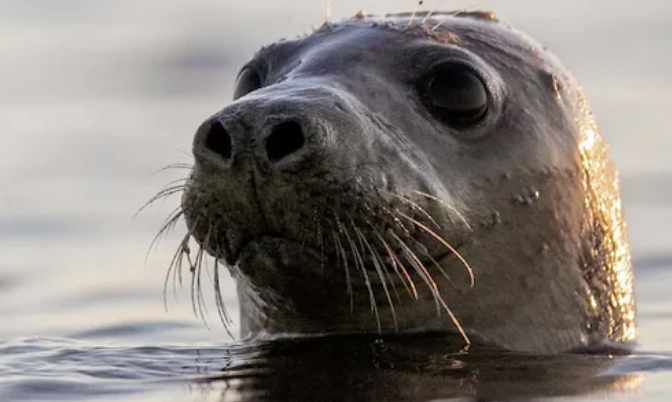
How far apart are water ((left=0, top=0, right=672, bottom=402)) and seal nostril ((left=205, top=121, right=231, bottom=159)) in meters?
Result: 0.77

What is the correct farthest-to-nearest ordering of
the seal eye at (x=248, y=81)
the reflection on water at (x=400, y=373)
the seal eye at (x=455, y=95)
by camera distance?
the seal eye at (x=248, y=81)
the seal eye at (x=455, y=95)
the reflection on water at (x=400, y=373)

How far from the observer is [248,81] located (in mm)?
9430

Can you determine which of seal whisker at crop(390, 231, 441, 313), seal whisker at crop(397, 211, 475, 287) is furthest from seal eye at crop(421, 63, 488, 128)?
seal whisker at crop(390, 231, 441, 313)

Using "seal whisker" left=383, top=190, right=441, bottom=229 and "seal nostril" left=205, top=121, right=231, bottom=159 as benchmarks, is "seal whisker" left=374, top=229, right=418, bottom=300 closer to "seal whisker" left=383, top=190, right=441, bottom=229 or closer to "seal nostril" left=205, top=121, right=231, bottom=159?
"seal whisker" left=383, top=190, right=441, bottom=229

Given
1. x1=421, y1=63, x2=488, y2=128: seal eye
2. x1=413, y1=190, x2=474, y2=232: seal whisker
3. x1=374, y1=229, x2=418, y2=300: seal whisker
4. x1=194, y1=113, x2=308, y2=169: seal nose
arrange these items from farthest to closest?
x1=421, y1=63, x2=488, y2=128: seal eye
x1=413, y1=190, x2=474, y2=232: seal whisker
x1=374, y1=229, x2=418, y2=300: seal whisker
x1=194, y1=113, x2=308, y2=169: seal nose

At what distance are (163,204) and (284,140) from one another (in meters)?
5.89

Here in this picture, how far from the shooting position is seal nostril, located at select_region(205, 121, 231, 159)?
7918mm

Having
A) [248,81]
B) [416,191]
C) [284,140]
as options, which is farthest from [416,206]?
[248,81]

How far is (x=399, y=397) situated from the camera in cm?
751

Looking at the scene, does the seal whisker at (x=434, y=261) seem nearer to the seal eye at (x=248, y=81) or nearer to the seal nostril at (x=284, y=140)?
the seal nostril at (x=284, y=140)

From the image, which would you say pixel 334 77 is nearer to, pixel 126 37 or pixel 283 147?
pixel 283 147

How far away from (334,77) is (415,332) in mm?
994

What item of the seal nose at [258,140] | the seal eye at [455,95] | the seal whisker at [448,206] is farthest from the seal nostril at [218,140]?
the seal eye at [455,95]

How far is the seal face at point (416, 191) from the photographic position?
793 cm
